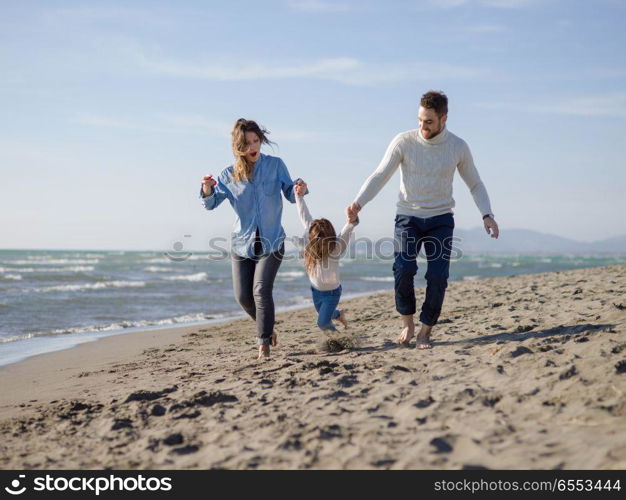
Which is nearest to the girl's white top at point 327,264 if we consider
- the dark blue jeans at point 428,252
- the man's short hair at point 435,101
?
the dark blue jeans at point 428,252

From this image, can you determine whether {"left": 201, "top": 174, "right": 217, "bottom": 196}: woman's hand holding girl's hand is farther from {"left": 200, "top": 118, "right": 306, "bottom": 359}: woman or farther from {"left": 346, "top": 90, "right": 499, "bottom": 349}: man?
{"left": 346, "top": 90, "right": 499, "bottom": 349}: man

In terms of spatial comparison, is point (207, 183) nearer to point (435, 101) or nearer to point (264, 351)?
point (264, 351)

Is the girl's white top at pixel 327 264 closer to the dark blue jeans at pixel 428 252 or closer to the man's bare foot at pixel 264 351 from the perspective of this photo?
the dark blue jeans at pixel 428 252

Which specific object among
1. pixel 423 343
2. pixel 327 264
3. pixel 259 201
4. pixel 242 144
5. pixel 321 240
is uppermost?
pixel 242 144

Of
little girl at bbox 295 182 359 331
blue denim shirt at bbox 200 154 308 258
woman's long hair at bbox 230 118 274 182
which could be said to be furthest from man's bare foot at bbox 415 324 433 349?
woman's long hair at bbox 230 118 274 182

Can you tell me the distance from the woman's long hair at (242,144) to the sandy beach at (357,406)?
5.14 ft

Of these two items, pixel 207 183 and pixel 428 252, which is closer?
pixel 428 252

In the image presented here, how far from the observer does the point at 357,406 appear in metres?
3.32

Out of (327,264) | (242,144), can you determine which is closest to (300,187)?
(242,144)

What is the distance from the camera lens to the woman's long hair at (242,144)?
15.9 ft

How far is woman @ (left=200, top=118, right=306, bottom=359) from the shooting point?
4.88 metres

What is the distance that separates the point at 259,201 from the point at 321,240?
2.32 feet
